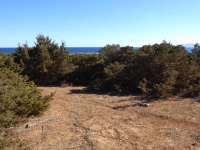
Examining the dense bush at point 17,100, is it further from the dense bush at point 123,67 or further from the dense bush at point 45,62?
the dense bush at point 45,62

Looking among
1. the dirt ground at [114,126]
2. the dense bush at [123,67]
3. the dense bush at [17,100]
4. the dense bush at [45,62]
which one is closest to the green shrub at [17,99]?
the dense bush at [17,100]

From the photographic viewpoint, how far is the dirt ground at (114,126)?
28.6 ft

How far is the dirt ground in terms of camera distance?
872cm

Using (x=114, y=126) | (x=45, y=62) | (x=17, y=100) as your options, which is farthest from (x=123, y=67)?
(x=17, y=100)

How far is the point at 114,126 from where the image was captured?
10.4 metres

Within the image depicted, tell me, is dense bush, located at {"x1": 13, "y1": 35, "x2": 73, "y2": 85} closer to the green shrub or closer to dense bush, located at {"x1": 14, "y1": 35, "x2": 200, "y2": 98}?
dense bush, located at {"x1": 14, "y1": 35, "x2": 200, "y2": 98}

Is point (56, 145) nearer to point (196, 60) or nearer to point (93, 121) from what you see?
point (93, 121)

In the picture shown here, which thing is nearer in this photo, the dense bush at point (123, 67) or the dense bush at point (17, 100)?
the dense bush at point (17, 100)

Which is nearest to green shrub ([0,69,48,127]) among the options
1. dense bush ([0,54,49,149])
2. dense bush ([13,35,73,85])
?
dense bush ([0,54,49,149])

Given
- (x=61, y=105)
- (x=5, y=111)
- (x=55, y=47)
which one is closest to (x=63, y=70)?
(x=55, y=47)

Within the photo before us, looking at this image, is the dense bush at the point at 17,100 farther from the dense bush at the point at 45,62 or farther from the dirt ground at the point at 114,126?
the dense bush at the point at 45,62

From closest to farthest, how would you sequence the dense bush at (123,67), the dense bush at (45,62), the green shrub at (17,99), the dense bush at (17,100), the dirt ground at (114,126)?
the dirt ground at (114,126)
the dense bush at (17,100)
the green shrub at (17,99)
the dense bush at (123,67)
the dense bush at (45,62)

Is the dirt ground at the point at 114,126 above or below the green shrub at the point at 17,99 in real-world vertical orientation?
below

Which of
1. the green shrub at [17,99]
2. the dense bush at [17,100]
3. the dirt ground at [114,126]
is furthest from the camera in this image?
the green shrub at [17,99]
